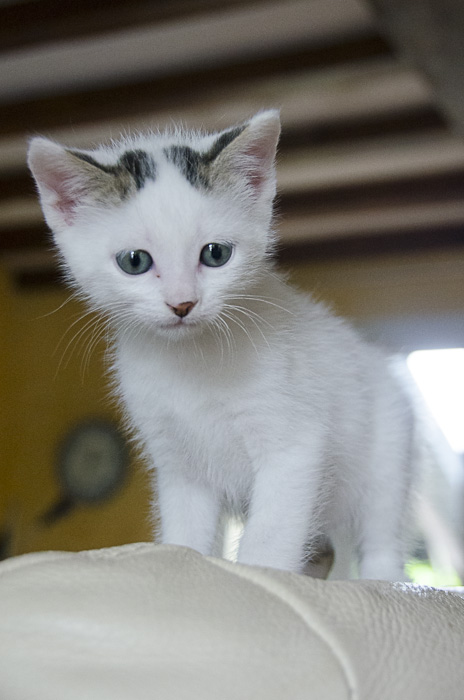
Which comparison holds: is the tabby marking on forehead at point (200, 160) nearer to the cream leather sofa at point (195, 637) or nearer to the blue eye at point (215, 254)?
the blue eye at point (215, 254)

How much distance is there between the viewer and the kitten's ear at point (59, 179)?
0.69 m

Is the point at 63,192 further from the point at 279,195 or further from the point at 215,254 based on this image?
the point at 279,195

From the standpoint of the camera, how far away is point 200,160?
29.1 inches

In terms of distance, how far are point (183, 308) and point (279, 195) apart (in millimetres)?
749

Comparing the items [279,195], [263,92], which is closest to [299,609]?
[279,195]

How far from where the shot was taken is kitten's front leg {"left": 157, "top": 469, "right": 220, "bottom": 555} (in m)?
0.82

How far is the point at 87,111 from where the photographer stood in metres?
2.00

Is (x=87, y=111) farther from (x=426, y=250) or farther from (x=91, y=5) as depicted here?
(x=426, y=250)

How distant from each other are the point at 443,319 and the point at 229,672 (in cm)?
217

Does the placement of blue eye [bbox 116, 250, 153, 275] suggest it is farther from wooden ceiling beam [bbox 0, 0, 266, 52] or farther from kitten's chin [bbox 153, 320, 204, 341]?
wooden ceiling beam [bbox 0, 0, 266, 52]

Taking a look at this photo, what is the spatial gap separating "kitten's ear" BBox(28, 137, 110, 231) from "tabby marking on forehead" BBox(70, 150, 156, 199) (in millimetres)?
11

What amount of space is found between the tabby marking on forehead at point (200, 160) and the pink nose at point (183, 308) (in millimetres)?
147

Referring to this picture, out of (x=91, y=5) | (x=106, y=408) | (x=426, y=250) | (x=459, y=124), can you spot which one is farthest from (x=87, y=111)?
(x=459, y=124)

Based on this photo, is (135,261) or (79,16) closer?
(135,261)
